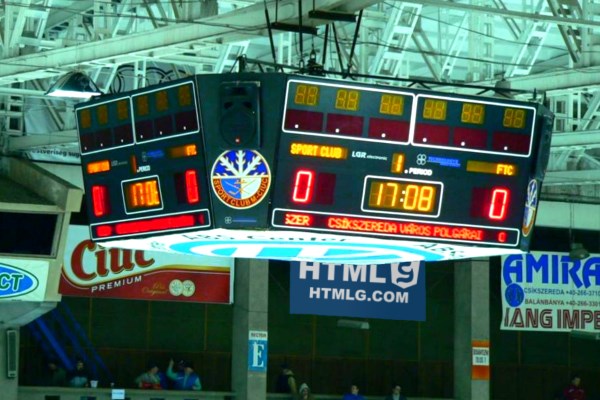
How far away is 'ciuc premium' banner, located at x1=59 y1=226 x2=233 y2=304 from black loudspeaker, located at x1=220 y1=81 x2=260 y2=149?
56.0ft

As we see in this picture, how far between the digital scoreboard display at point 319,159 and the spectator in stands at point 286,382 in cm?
1655

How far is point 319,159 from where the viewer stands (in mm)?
15711

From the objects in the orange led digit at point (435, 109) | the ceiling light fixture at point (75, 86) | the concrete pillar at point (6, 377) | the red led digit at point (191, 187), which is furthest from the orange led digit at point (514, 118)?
the concrete pillar at point (6, 377)

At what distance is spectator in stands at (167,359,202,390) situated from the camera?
32.6 metres

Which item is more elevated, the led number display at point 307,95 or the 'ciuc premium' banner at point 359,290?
the led number display at point 307,95

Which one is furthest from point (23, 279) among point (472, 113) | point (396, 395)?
point (472, 113)

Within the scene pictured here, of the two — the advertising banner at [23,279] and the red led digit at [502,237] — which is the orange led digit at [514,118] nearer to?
the red led digit at [502,237]

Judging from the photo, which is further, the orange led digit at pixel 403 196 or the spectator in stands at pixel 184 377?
the spectator in stands at pixel 184 377

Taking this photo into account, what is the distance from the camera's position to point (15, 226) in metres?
28.9

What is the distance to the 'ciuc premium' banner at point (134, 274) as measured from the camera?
1260 inches

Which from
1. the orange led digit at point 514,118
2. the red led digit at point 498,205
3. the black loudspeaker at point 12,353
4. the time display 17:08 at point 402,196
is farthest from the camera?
the black loudspeaker at point 12,353

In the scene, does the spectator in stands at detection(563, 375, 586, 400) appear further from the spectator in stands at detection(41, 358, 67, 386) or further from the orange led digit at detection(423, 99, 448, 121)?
the orange led digit at detection(423, 99, 448, 121)

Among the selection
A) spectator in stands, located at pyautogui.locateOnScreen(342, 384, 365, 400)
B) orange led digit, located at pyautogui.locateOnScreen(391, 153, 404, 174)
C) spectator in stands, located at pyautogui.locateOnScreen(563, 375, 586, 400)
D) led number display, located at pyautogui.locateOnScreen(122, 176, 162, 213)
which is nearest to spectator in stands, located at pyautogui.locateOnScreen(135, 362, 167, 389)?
spectator in stands, located at pyautogui.locateOnScreen(342, 384, 365, 400)

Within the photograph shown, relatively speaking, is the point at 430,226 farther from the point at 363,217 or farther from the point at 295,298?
the point at 295,298
